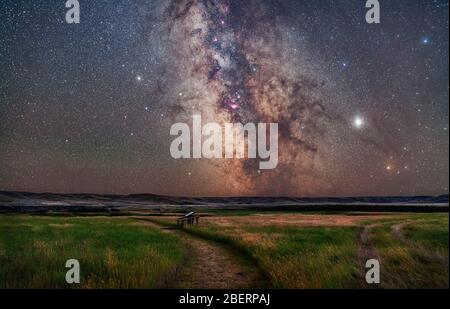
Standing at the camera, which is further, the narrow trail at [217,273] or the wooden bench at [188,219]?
the wooden bench at [188,219]

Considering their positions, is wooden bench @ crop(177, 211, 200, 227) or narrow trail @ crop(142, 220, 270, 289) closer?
narrow trail @ crop(142, 220, 270, 289)

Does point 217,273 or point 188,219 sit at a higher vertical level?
point 217,273

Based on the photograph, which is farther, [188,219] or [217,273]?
[188,219]

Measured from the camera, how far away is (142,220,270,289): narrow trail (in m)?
10.8

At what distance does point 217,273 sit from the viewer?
1229 centimetres

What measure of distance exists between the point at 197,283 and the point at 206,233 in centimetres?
1569

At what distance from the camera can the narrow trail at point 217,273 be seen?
1084cm

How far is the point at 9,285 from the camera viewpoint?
1038cm

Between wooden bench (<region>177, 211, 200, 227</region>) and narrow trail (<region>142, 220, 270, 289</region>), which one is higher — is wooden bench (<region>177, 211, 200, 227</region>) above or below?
below
